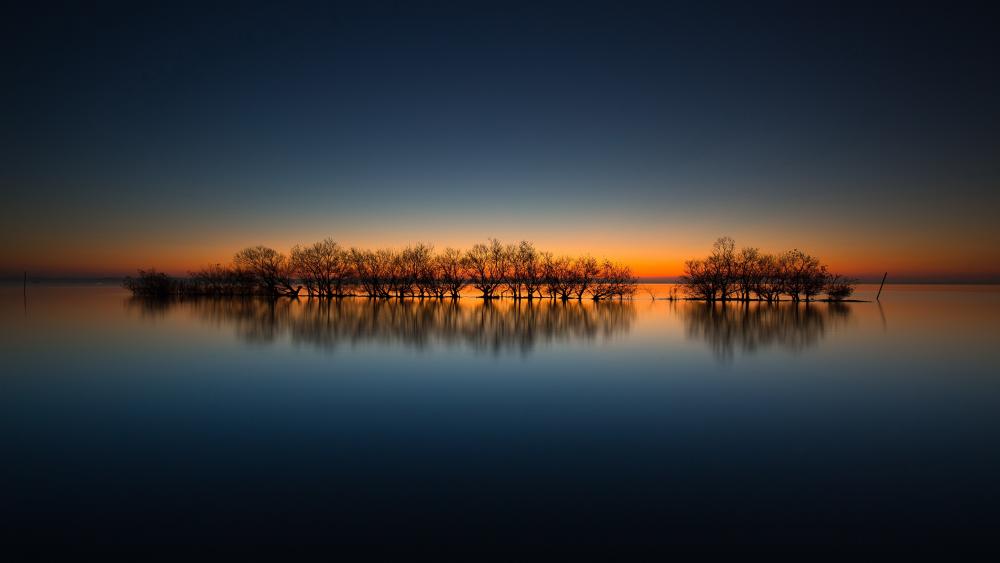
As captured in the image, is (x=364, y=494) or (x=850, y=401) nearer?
(x=364, y=494)

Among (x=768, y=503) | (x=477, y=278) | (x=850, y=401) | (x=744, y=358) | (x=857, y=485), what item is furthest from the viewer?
(x=477, y=278)

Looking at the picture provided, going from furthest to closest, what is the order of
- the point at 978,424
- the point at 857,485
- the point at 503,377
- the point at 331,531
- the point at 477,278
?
the point at 477,278 → the point at 503,377 → the point at 978,424 → the point at 857,485 → the point at 331,531

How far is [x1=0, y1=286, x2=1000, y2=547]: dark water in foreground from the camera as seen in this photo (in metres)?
4.21

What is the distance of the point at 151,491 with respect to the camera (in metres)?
4.84

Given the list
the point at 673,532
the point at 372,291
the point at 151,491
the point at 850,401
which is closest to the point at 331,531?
the point at 151,491

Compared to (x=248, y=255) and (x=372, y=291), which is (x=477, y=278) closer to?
(x=372, y=291)

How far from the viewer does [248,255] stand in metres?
58.6

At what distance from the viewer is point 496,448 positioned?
20.4ft

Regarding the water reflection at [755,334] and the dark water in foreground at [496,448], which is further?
the water reflection at [755,334]

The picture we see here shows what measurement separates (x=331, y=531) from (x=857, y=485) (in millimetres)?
5181

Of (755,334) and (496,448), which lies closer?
(496,448)

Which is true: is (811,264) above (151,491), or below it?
above

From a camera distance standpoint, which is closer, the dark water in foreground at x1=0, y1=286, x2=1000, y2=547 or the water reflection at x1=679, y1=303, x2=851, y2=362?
the dark water in foreground at x1=0, y1=286, x2=1000, y2=547

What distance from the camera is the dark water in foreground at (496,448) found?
13.8 ft
